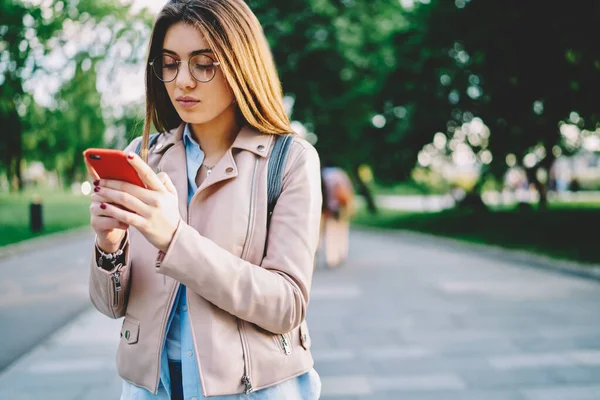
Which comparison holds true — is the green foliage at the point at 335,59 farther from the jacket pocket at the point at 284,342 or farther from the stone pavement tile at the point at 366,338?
the jacket pocket at the point at 284,342

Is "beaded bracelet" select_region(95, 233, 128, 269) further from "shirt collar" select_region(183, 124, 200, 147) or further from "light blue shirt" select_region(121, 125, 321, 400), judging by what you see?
"shirt collar" select_region(183, 124, 200, 147)

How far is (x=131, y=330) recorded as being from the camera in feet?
4.67

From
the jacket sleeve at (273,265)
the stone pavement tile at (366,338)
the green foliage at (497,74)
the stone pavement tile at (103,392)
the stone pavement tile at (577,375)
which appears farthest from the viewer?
the green foliage at (497,74)

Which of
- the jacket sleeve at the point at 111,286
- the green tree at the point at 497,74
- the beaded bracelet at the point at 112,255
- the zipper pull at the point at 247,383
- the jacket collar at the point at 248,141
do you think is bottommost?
the zipper pull at the point at 247,383

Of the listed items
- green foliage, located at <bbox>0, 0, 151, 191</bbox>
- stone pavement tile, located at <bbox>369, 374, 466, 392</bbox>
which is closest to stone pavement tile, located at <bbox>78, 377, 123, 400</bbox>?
stone pavement tile, located at <bbox>369, 374, 466, 392</bbox>

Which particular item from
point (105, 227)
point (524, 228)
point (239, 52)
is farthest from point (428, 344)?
point (524, 228)

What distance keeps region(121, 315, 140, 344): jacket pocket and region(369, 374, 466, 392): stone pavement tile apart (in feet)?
11.0

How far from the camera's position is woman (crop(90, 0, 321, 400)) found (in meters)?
1.32

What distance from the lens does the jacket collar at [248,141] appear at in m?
1.42

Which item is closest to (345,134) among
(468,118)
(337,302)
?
(468,118)

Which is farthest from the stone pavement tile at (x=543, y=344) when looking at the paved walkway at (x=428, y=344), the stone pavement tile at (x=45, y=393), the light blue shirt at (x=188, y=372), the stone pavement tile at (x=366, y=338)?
the light blue shirt at (x=188, y=372)

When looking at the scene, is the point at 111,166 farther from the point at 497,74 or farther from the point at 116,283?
the point at 497,74

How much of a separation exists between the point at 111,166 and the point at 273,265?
1.33 ft

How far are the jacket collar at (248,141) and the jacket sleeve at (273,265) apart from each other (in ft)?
0.27
